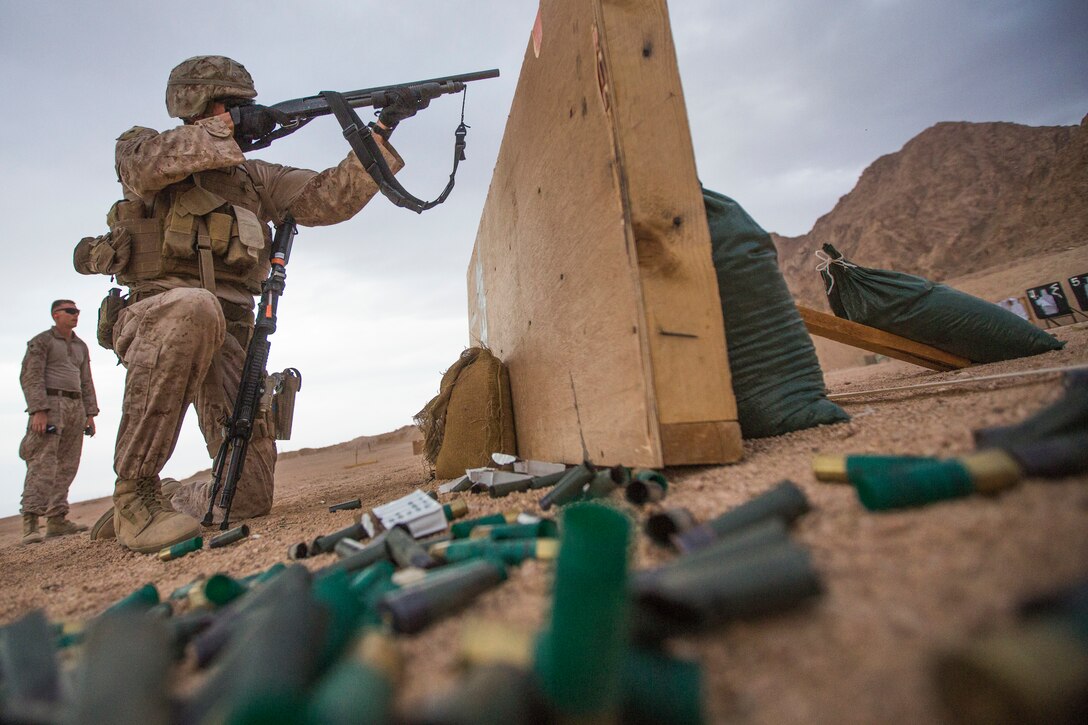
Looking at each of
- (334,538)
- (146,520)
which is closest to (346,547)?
(334,538)

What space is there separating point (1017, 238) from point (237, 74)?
1916cm

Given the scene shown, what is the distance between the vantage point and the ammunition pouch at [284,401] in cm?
298

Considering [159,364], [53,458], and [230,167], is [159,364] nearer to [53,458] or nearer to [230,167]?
[230,167]

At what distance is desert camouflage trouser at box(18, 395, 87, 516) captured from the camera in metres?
4.67

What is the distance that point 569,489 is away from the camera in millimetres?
1388

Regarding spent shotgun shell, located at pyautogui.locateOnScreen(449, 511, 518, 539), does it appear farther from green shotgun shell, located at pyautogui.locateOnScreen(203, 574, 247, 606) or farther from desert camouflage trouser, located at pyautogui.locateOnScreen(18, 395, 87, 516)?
desert camouflage trouser, located at pyautogui.locateOnScreen(18, 395, 87, 516)

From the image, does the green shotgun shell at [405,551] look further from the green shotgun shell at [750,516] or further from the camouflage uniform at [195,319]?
the camouflage uniform at [195,319]

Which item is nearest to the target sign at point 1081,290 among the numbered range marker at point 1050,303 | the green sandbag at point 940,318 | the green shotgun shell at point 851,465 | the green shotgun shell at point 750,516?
the numbered range marker at point 1050,303

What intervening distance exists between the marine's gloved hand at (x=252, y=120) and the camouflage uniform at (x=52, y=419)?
12.7ft

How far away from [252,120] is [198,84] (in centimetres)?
32

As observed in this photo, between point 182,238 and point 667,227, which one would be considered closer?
point 667,227

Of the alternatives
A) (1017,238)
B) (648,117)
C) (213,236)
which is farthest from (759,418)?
(1017,238)

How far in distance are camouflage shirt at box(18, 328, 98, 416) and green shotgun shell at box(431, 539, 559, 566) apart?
612 centimetres

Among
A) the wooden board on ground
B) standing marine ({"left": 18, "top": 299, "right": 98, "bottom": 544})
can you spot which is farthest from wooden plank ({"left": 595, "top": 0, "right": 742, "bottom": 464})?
standing marine ({"left": 18, "top": 299, "right": 98, "bottom": 544})
